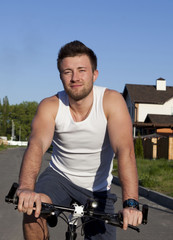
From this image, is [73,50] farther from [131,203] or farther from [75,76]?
[131,203]

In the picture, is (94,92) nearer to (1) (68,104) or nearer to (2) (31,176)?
(1) (68,104)

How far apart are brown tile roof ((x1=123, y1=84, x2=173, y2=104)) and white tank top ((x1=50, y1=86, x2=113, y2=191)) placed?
51.3 meters

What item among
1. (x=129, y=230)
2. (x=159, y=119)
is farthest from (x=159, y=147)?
(x=129, y=230)

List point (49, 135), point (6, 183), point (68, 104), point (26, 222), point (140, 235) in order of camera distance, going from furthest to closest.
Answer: point (6, 183)
point (140, 235)
point (68, 104)
point (49, 135)
point (26, 222)

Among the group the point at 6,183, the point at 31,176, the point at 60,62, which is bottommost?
the point at 6,183

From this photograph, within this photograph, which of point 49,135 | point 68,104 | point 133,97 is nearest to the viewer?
point 49,135

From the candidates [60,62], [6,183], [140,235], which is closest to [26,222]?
[60,62]

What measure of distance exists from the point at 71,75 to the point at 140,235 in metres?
4.32

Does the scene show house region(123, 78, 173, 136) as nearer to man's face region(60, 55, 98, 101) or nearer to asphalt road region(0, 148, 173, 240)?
asphalt road region(0, 148, 173, 240)

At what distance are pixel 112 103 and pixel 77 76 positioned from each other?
0.35 m

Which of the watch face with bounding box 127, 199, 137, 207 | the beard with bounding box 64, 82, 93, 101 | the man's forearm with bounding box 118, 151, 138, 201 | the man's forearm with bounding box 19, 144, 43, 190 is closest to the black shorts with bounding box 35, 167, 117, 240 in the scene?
the man's forearm with bounding box 19, 144, 43, 190

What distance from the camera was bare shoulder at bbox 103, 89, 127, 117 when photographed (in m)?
3.41

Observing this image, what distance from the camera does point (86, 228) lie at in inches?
136

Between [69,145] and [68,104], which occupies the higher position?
[68,104]
